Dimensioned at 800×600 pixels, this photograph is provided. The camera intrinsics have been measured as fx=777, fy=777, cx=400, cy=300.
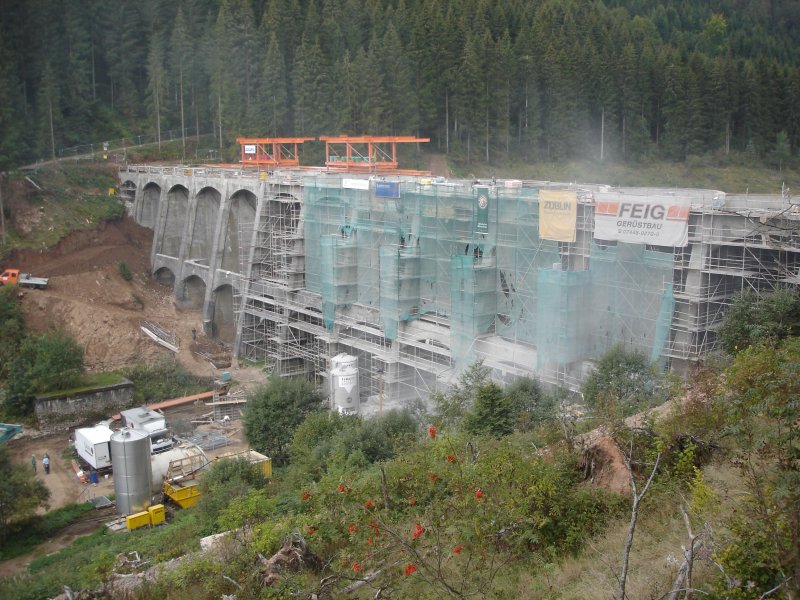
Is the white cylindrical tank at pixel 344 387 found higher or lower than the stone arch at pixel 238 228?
lower

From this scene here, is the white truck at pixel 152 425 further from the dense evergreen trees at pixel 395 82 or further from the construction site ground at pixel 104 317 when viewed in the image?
the dense evergreen trees at pixel 395 82

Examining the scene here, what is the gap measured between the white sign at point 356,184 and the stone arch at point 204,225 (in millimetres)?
11540

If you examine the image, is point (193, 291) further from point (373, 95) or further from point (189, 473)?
point (189, 473)

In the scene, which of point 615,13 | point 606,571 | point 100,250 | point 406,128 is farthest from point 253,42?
point 606,571

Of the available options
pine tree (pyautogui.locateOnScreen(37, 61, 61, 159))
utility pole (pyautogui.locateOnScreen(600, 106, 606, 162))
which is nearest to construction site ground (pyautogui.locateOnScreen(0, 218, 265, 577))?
pine tree (pyautogui.locateOnScreen(37, 61, 61, 159))

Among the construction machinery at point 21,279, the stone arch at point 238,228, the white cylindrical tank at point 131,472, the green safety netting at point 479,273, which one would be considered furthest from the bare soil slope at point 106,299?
the white cylindrical tank at point 131,472

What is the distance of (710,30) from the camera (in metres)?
73.5

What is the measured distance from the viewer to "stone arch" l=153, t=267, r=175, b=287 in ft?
132

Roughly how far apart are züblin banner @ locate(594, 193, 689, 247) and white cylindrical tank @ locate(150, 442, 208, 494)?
489 inches

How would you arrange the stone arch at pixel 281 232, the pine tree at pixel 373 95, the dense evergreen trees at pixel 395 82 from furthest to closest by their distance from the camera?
the dense evergreen trees at pixel 395 82 < the pine tree at pixel 373 95 < the stone arch at pixel 281 232

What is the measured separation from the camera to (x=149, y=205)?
42.8m

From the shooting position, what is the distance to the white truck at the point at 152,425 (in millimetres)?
23500

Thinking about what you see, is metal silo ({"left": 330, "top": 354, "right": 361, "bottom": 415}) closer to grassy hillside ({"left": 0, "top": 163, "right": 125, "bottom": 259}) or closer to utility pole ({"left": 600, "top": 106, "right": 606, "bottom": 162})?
grassy hillside ({"left": 0, "top": 163, "right": 125, "bottom": 259})

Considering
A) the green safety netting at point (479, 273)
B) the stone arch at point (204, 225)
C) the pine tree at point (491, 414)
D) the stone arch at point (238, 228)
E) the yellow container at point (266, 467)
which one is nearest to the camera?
the pine tree at point (491, 414)
